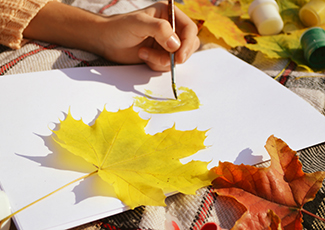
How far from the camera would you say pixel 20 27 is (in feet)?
2.57

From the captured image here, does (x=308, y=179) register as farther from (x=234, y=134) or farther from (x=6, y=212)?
(x=6, y=212)

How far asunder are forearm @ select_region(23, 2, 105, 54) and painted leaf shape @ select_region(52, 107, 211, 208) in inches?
16.8

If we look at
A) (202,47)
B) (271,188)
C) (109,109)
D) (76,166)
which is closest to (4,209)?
(76,166)

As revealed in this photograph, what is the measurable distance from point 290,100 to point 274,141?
25 centimetres

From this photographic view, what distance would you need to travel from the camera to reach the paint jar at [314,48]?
2.76ft

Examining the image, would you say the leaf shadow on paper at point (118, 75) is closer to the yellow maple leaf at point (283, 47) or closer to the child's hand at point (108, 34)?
the child's hand at point (108, 34)

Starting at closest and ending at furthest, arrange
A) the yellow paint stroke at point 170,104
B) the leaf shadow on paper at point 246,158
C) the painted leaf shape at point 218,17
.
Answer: the leaf shadow on paper at point 246,158 → the yellow paint stroke at point 170,104 → the painted leaf shape at point 218,17

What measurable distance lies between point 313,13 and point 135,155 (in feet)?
3.11

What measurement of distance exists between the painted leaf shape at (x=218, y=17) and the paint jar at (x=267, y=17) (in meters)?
0.08

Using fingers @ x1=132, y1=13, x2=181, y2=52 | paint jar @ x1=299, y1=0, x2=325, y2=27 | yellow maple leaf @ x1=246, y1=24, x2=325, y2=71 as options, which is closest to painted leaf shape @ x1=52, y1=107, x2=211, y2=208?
fingers @ x1=132, y1=13, x2=181, y2=52

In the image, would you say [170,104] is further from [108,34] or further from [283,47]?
[283,47]

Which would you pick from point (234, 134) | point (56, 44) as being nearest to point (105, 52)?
point (56, 44)

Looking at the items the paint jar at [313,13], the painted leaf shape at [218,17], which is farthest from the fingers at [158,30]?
the paint jar at [313,13]

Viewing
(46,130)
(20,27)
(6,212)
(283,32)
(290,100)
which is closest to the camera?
(6,212)
